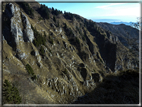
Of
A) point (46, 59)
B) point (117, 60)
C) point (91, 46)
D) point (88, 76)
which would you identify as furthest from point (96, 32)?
point (46, 59)

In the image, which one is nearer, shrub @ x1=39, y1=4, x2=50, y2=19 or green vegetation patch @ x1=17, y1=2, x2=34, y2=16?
green vegetation patch @ x1=17, y1=2, x2=34, y2=16

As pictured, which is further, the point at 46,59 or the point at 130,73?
the point at 46,59

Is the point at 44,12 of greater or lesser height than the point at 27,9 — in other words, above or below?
above

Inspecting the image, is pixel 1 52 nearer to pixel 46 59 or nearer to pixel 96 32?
pixel 46 59

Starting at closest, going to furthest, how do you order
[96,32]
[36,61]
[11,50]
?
[11,50]
[36,61]
[96,32]

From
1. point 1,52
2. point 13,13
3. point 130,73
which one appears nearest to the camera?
point 130,73

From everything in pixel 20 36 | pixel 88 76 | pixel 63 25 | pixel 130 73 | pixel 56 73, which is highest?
pixel 63 25

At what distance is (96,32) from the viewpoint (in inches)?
5325

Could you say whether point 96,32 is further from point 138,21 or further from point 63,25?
point 138,21

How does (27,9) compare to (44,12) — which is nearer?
(27,9)

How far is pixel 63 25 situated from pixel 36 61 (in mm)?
71370

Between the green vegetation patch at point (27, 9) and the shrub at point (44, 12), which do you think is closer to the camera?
the green vegetation patch at point (27, 9)

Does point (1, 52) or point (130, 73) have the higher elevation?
point (1, 52)

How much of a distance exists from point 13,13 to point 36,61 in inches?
1111
